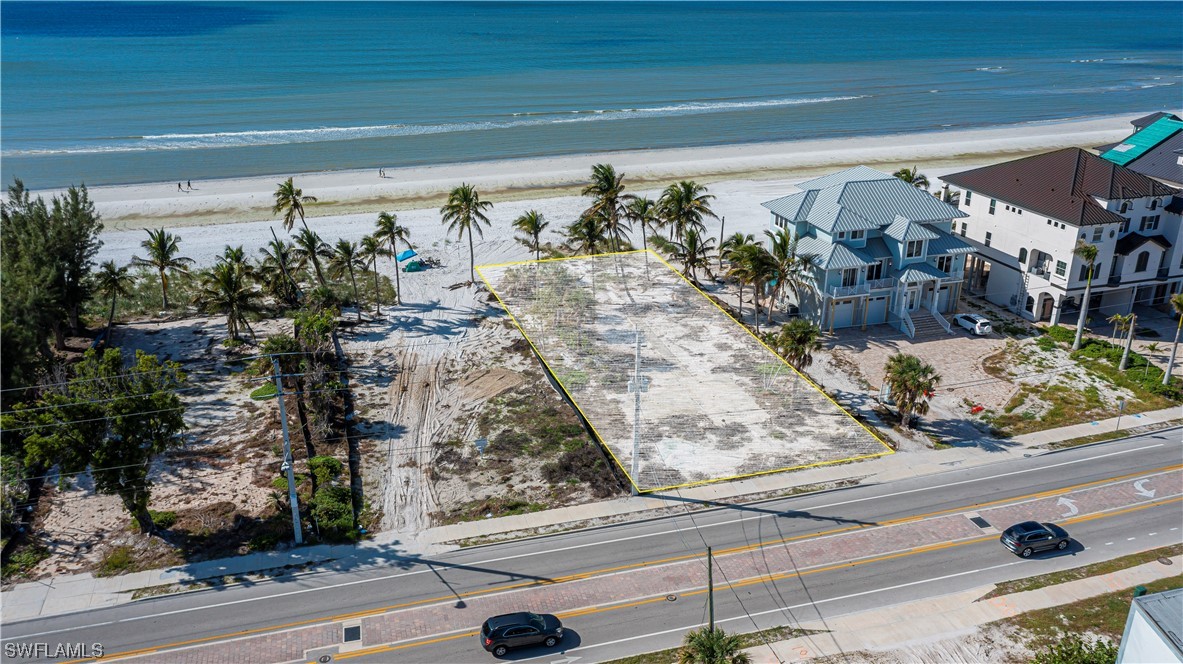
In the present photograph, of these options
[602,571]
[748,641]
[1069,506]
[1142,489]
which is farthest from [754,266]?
[748,641]

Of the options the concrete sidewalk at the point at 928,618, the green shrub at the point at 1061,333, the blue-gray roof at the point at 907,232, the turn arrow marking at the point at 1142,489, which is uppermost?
the blue-gray roof at the point at 907,232

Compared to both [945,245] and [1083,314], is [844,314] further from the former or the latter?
[1083,314]

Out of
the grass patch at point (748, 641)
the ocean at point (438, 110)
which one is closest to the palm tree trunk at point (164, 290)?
the grass patch at point (748, 641)

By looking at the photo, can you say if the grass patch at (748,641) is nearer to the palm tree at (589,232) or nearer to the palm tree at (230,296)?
the palm tree at (230,296)

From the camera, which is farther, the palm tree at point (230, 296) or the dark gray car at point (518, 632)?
the palm tree at point (230, 296)

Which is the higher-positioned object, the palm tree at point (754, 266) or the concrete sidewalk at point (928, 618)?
the palm tree at point (754, 266)

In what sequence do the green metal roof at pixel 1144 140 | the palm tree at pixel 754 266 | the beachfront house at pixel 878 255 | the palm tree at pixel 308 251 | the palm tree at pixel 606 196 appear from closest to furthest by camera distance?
the palm tree at pixel 754 266 < the beachfront house at pixel 878 255 < the palm tree at pixel 308 251 < the green metal roof at pixel 1144 140 < the palm tree at pixel 606 196

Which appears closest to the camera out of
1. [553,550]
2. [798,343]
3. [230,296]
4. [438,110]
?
[553,550]

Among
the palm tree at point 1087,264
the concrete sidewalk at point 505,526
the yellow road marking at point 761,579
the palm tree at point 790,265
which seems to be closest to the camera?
the yellow road marking at point 761,579
